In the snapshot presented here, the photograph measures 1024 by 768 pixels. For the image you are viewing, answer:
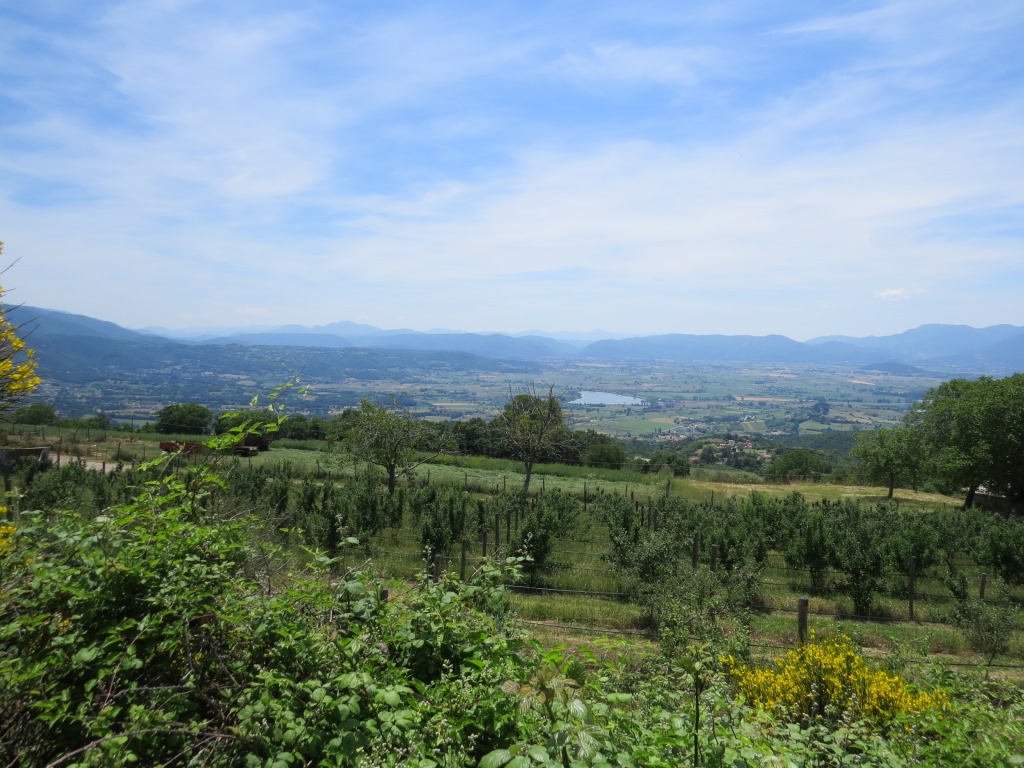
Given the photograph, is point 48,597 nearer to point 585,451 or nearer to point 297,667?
point 297,667

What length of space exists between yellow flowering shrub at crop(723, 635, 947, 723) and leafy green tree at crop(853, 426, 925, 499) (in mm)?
30851

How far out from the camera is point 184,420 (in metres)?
44.0

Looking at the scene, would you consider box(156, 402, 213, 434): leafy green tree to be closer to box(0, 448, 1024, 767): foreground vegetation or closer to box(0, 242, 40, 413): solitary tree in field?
box(0, 242, 40, 413): solitary tree in field

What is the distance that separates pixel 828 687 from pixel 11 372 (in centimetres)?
796

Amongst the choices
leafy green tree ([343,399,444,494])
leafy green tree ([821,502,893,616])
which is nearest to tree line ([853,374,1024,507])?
leafy green tree ([821,502,893,616])

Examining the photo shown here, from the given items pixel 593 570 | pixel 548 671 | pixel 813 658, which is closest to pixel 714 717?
pixel 548 671

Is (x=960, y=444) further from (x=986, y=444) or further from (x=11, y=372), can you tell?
(x=11, y=372)

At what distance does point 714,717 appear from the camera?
317 cm

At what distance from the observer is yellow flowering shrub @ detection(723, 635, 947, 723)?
4.93 meters

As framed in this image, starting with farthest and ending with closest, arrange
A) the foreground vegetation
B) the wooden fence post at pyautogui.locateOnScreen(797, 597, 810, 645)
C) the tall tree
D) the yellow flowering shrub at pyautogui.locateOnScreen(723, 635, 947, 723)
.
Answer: the tall tree
the wooden fence post at pyautogui.locateOnScreen(797, 597, 810, 645)
the yellow flowering shrub at pyautogui.locateOnScreen(723, 635, 947, 723)
the foreground vegetation

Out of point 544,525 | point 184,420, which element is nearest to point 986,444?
point 544,525

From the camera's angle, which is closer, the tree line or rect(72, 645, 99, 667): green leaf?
rect(72, 645, 99, 667): green leaf

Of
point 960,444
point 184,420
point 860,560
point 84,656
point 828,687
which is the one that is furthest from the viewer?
point 184,420

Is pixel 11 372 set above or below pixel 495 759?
above
